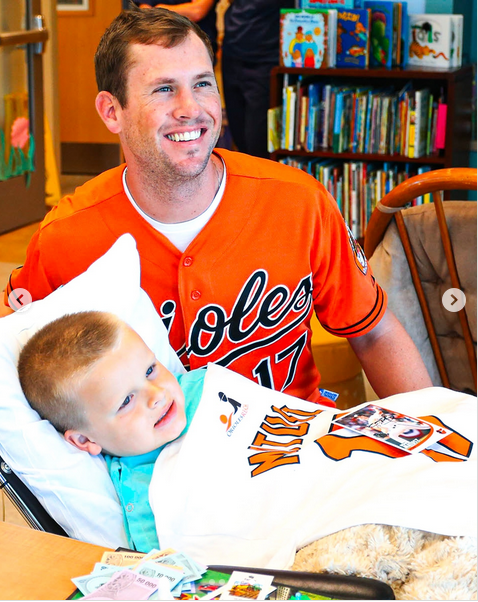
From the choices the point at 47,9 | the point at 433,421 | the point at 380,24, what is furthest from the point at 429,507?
the point at 47,9

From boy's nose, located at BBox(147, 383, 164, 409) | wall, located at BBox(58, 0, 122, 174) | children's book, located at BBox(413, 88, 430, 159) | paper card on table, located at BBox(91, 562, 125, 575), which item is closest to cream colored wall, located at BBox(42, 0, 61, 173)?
wall, located at BBox(58, 0, 122, 174)

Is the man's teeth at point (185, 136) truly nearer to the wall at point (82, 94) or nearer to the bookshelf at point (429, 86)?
the bookshelf at point (429, 86)

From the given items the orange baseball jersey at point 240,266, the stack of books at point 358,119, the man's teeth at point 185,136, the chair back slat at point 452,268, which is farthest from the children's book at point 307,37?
the man's teeth at point 185,136

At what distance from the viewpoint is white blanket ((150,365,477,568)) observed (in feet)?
3.15

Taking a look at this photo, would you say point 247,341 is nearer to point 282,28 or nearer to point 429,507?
point 429,507

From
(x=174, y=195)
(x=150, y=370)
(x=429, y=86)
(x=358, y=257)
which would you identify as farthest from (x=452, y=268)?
(x=429, y=86)

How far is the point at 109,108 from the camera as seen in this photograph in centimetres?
155

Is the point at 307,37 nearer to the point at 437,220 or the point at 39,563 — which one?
the point at 437,220

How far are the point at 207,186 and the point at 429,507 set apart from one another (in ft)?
2.66

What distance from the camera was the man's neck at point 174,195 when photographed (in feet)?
4.90

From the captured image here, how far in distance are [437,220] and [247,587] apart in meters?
1.11

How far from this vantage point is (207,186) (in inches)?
59.9

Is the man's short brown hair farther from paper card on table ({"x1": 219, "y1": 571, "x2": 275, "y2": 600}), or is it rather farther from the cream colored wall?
the cream colored wall

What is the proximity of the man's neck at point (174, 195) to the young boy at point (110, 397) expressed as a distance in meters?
0.32
